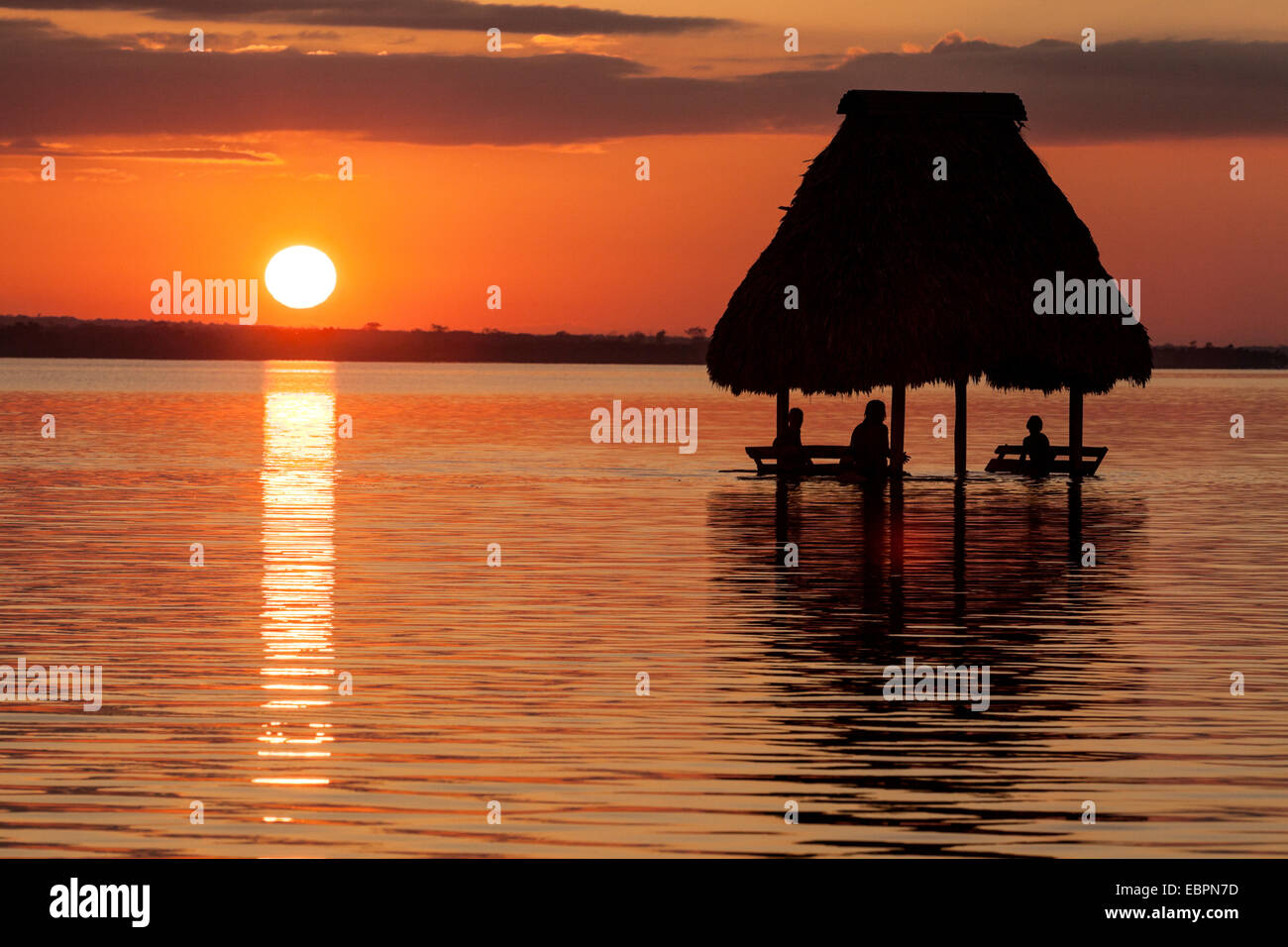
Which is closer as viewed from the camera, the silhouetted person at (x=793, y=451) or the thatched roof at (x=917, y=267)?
the thatched roof at (x=917, y=267)

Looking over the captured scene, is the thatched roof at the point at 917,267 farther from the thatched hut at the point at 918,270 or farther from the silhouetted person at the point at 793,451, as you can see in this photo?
the silhouetted person at the point at 793,451

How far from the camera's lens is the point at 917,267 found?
35.1m

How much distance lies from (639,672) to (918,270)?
2240 cm

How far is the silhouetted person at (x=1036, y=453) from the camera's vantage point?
37.6 metres

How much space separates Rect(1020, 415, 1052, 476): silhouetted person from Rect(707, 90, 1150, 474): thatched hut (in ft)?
2.44

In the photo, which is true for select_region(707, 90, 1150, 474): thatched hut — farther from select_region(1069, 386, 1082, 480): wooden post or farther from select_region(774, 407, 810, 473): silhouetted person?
select_region(774, 407, 810, 473): silhouetted person

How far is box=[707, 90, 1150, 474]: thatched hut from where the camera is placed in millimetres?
34625

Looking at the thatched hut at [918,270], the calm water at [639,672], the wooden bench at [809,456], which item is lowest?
the calm water at [639,672]

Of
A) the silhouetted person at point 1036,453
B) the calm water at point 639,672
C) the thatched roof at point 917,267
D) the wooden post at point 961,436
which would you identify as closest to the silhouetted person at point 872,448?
the thatched roof at point 917,267

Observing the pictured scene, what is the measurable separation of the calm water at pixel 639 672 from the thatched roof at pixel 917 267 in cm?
389

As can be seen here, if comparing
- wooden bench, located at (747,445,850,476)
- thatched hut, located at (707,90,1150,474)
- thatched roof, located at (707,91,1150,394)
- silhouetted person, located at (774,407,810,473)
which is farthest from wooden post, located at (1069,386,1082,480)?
silhouetted person, located at (774,407,810,473)

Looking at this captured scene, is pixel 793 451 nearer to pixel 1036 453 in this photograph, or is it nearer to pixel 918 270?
pixel 918 270
